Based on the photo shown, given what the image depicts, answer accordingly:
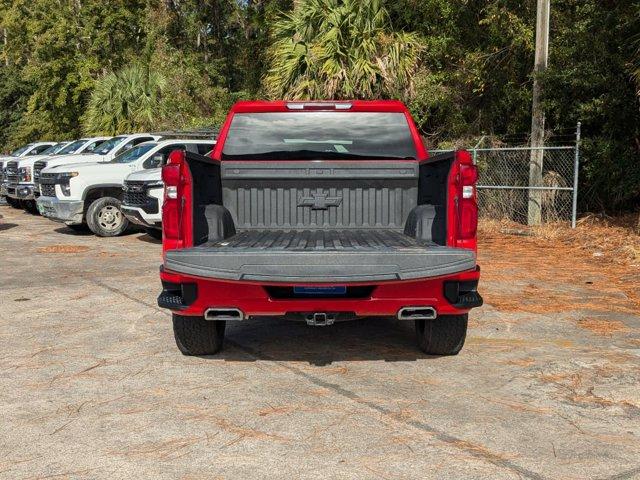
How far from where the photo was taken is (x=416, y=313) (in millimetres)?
4891

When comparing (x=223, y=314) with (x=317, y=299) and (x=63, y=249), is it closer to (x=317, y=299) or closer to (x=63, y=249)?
(x=317, y=299)

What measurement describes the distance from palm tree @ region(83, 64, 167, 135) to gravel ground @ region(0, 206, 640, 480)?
18.1m

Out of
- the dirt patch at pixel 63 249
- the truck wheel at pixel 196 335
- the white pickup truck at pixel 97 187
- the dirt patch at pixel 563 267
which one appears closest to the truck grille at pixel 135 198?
the dirt patch at pixel 63 249

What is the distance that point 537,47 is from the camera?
13992 millimetres

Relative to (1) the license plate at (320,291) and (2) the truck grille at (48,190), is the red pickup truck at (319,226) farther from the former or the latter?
(2) the truck grille at (48,190)

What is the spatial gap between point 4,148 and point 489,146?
45485 mm

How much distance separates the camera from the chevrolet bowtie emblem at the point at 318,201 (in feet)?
20.2

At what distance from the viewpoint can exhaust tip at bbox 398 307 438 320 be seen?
191 inches

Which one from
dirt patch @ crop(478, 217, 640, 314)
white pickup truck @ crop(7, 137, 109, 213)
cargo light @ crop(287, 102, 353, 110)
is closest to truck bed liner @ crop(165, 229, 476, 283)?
cargo light @ crop(287, 102, 353, 110)

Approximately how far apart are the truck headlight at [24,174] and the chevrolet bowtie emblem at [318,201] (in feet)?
45.2

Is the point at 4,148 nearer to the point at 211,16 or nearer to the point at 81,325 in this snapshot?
the point at 211,16

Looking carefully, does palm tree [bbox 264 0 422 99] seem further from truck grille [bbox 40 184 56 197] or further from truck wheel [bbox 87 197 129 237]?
truck grille [bbox 40 184 56 197]

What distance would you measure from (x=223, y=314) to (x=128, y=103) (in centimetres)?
2211

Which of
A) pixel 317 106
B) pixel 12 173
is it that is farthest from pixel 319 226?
pixel 12 173
